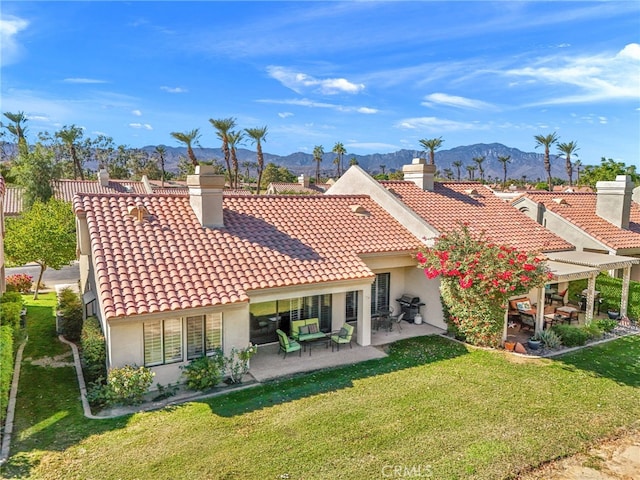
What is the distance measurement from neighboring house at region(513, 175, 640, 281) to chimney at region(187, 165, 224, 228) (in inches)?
812

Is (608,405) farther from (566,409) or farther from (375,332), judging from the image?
(375,332)

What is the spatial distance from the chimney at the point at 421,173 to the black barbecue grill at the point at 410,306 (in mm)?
8896

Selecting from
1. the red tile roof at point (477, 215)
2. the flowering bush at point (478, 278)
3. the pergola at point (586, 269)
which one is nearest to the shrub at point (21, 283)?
the red tile roof at point (477, 215)

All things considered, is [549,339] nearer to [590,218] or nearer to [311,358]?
[311,358]

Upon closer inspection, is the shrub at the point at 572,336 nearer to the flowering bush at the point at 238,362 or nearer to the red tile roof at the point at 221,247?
the red tile roof at the point at 221,247

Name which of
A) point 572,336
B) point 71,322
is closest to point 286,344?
point 71,322

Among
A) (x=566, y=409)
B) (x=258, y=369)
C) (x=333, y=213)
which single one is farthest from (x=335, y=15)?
(x=566, y=409)

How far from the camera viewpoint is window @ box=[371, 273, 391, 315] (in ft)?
74.7

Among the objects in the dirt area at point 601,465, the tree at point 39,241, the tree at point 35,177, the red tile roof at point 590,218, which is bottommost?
the dirt area at point 601,465

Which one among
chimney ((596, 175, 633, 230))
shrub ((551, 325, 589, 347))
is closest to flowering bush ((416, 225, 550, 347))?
shrub ((551, 325, 589, 347))

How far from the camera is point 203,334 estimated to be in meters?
15.5

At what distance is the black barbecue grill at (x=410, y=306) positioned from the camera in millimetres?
22438

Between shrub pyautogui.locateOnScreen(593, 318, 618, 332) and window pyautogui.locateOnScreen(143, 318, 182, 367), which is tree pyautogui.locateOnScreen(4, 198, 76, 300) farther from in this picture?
shrub pyautogui.locateOnScreen(593, 318, 618, 332)

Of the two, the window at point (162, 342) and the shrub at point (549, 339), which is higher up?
the window at point (162, 342)
